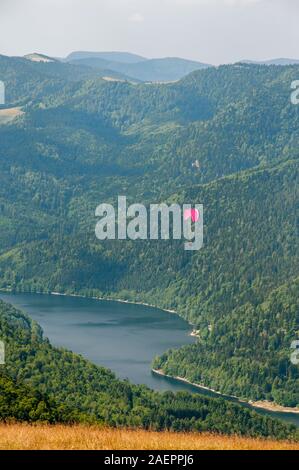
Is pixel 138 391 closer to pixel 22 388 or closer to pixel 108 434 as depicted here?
pixel 22 388

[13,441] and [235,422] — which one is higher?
[13,441]

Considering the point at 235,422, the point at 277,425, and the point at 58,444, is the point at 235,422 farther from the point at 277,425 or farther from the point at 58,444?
the point at 58,444

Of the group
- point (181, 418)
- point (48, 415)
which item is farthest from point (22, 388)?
point (181, 418)

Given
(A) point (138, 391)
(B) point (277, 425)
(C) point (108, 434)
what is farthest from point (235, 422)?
(C) point (108, 434)
